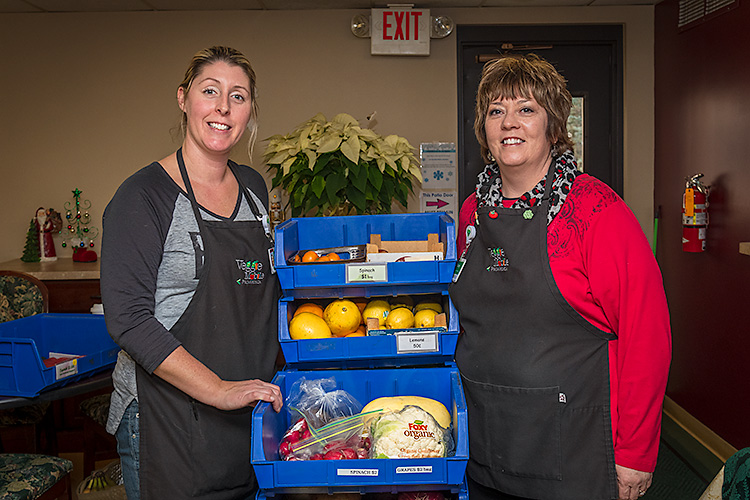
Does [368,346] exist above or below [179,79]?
below

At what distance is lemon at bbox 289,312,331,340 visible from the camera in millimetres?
1430

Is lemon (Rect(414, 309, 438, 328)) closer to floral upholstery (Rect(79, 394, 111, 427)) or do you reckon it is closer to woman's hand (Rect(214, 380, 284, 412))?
woman's hand (Rect(214, 380, 284, 412))

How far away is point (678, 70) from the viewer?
3.53 metres

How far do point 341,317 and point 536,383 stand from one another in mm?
483

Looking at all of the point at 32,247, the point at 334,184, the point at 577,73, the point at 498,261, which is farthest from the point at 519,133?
the point at 32,247

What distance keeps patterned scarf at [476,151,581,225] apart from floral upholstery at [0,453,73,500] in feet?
5.63

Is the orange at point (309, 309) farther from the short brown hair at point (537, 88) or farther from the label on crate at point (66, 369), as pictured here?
the label on crate at point (66, 369)

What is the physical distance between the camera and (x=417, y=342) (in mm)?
1407

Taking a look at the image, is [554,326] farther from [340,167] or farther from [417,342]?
[340,167]

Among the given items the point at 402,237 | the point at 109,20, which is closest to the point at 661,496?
the point at 402,237

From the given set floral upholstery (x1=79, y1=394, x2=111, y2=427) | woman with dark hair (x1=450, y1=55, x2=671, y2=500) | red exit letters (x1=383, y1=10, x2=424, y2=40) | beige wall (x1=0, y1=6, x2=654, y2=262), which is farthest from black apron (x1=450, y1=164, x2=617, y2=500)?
red exit letters (x1=383, y1=10, x2=424, y2=40)

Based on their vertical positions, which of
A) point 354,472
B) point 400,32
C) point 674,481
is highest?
point 400,32

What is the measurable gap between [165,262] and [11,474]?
1.25m

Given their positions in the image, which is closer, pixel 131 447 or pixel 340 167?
pixel 131 447
